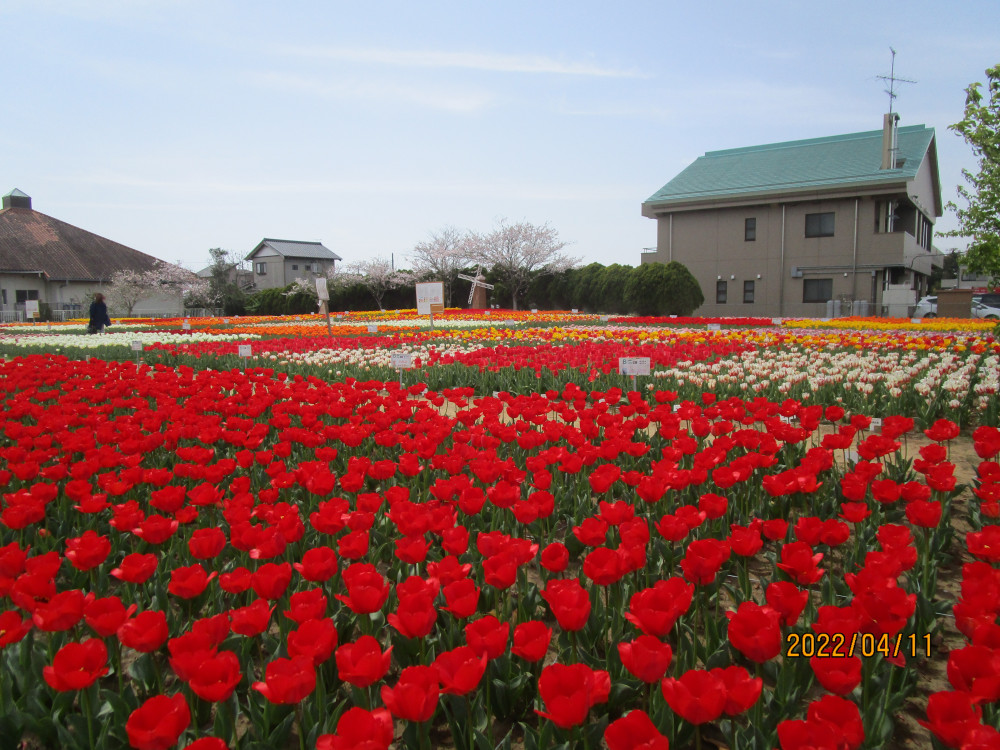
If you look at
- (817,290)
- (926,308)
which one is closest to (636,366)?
(817,290)

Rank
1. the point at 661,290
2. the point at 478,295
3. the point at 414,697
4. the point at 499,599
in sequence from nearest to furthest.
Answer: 1. the point at 414,697
2. the point at 499,599
3. the point at 661,290
4. the point at 478,295

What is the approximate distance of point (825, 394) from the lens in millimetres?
6766

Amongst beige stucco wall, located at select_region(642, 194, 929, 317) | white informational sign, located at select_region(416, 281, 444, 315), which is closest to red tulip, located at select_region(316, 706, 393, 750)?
white informational sign, located at select_region(416, 281, 444, 315)

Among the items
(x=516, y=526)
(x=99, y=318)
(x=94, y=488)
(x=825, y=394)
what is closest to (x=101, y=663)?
(x=516, y=526)

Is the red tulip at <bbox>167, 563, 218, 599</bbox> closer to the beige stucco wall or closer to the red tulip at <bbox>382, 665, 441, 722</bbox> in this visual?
the red tulip at <bbox>382, 665, 441, 722</bbox>

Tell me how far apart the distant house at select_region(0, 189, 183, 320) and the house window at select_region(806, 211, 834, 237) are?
1585 inches

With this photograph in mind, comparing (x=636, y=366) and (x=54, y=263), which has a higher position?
(x=54, y=263)

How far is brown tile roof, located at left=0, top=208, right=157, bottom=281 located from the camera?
→ 1676 inches

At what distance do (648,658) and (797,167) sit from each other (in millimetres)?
38037

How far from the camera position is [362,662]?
1.62m

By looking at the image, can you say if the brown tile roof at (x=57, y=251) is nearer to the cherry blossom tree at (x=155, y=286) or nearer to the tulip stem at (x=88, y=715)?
the cherry blossom tree at (x=155, y=286)

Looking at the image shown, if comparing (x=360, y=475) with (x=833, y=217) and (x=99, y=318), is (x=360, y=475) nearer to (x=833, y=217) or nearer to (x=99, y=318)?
(x=99, y=318)

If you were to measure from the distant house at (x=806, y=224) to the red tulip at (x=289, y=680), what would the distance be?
101 ft

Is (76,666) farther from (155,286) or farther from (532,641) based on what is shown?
(155,286)
